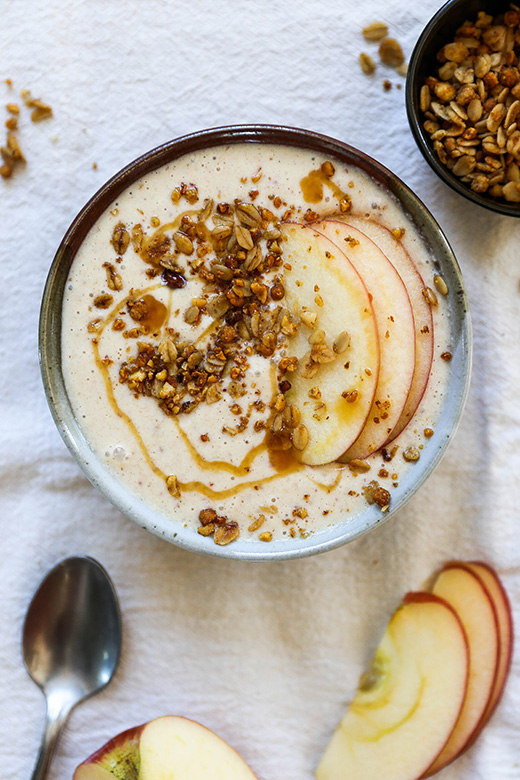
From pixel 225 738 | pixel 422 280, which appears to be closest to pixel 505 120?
pixel 422 280

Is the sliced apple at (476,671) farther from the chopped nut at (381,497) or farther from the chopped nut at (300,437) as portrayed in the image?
the chopped nut at (300,437)

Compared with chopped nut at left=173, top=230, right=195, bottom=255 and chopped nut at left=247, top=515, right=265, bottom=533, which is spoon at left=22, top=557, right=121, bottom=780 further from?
chopped nut at left=173, top=230, right=195, bottom=255

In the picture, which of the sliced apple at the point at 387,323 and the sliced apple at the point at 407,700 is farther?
the sliced apple at the point at 407,700

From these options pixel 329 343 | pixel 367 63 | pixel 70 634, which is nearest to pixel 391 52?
pixel 367 63

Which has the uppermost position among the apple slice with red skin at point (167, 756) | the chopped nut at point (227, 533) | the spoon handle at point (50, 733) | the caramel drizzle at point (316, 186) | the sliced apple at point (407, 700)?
the caramel drizzle at point (316, 186)

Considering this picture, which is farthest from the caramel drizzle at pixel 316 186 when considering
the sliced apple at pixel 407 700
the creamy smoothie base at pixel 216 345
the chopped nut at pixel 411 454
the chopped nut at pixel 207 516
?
the sliced apple at pixel 407 700

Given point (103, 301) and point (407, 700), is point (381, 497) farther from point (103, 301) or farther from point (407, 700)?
point (103, 301)
